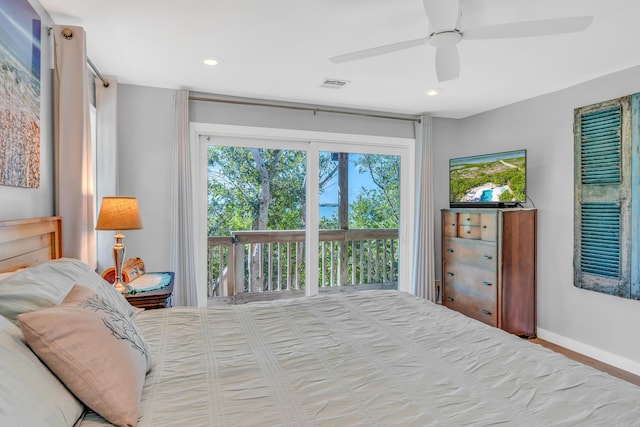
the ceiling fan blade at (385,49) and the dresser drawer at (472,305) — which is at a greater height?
the ceiling fan blade at (385,49)

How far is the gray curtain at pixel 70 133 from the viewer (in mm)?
2059

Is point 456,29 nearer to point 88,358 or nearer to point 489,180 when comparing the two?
point 88,358

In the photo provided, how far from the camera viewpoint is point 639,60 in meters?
2.71

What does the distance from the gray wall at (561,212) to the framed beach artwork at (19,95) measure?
395 centimetres

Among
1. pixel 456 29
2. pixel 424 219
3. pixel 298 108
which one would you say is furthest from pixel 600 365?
pixel 298 108

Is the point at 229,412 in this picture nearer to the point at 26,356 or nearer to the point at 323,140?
the point at 26,356

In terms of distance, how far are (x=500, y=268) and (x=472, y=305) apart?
1.79 ft

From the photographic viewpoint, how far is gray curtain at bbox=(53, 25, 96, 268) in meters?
2.06

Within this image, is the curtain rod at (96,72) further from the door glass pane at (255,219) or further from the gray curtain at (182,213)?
the door glass pane at (255,219)

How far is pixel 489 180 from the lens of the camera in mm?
3748

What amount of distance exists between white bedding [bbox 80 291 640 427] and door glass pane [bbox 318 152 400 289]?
2.33 meters

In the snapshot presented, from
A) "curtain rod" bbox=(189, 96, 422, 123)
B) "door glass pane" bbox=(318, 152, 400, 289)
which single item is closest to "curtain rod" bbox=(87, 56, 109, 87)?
"curtain rod" bbox=(189, 96, 422, 123)

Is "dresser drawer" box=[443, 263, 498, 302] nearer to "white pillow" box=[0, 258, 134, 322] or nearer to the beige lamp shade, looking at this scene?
the beige lamp shade

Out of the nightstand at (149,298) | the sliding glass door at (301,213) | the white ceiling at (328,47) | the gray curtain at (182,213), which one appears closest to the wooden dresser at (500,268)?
the sliding glass door at (301,213)
